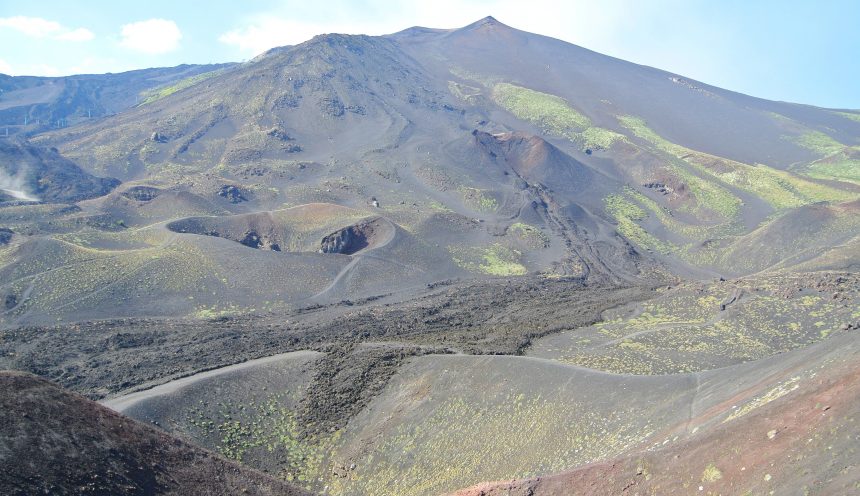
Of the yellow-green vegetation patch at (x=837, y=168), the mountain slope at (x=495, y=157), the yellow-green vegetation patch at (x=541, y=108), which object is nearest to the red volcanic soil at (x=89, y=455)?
the mountain slope at (x=495, y=157)

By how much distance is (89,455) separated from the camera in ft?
59.4

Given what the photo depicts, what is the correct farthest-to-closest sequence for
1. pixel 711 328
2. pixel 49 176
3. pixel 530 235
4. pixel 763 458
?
pixel 49 176, pixel 530 235, pixel 711 328, pixel 763 458

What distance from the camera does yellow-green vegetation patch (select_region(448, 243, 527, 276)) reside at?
60906 millimetres

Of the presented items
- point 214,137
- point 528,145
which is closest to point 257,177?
point 214,137

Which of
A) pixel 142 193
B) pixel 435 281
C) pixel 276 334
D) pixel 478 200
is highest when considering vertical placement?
pixel 478 200

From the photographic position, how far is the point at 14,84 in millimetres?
174625

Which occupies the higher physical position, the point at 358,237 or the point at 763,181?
the point at 763,181

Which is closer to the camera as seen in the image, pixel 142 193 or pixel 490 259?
pixel 490 259

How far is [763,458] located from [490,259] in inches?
1879

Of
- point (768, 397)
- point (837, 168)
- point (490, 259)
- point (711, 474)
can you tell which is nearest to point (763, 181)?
point (837, 168)

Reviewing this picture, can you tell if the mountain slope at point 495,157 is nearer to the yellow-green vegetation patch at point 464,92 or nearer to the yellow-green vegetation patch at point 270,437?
the yellow-green vegetation patch at point 464,92

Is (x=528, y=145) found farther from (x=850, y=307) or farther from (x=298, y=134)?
(x=850, y=307)

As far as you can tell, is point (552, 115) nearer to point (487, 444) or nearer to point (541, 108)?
point (541, 108)

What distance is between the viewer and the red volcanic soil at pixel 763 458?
47.7 feet
